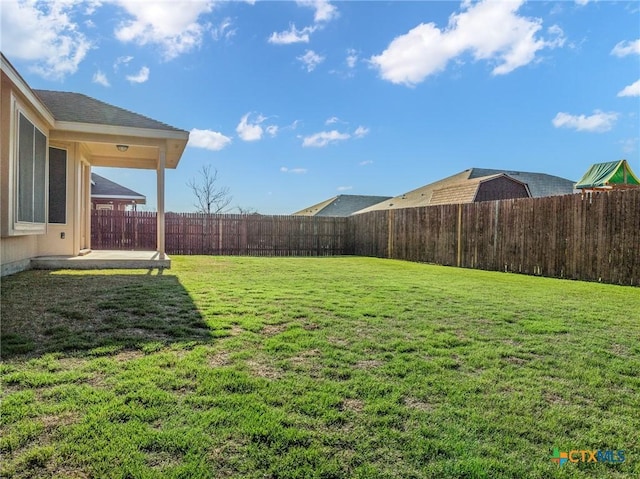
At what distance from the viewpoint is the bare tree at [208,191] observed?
29562mm

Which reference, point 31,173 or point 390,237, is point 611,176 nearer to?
point 390,237

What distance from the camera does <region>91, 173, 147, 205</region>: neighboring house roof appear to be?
1761cm

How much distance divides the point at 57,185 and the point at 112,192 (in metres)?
10.5

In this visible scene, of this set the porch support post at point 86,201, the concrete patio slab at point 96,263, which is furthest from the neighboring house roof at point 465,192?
the porch support post at point 86,201

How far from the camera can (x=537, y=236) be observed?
8844 mm

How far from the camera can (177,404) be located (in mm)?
2127

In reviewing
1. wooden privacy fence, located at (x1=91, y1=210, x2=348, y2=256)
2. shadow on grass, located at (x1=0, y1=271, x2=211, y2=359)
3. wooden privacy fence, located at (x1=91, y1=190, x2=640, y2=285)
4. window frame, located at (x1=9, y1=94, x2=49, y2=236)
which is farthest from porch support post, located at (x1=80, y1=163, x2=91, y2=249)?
shadow on grass, located at (x1=0, y1=271, x2=211, y2=359)

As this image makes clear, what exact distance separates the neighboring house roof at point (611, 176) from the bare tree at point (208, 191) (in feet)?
77.5

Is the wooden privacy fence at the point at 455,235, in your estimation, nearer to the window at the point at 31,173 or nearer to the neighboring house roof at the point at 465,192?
the neighboring house roof at the point at 465,192

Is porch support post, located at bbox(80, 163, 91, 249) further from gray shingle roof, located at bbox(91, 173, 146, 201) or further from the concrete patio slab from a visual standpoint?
gray shingle roof, located at bbox(91, 173, 146, 201)

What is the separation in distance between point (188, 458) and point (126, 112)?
9.32 meters

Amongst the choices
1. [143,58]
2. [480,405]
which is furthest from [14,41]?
[480,405]

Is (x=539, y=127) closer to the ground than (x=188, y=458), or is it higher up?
higher up

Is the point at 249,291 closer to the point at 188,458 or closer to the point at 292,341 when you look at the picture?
the point at 292,341
